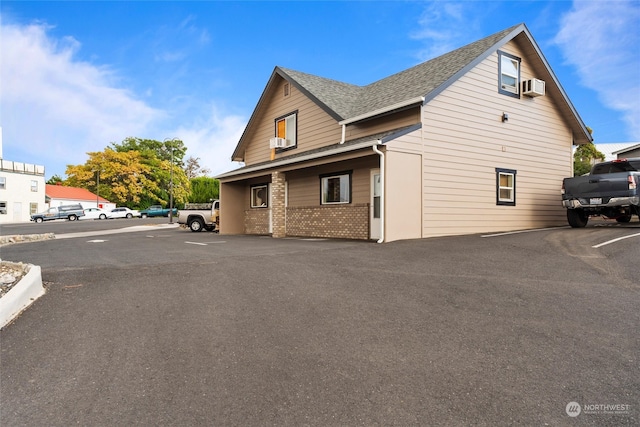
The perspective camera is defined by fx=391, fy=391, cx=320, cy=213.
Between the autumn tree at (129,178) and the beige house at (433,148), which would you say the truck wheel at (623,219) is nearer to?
the beige house at (433,148)

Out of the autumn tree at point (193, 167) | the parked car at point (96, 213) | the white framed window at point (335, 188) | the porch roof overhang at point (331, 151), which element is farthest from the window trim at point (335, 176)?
the autumn tree at point (193, 167)

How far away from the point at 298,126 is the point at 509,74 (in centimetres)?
875

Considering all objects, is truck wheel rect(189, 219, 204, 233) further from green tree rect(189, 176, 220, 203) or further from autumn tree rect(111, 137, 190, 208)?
autumn tree rect(111, 137, 190, 208)

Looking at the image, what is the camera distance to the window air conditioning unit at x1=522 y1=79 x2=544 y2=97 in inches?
571

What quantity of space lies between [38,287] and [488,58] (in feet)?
47.8

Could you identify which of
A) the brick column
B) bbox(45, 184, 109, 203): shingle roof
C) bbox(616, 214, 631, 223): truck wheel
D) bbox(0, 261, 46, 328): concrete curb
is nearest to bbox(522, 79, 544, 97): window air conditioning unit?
bbox(616, 214, 631, 223): truck wheel

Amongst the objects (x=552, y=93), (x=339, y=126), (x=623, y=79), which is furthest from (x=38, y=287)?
(x=623, y=79)

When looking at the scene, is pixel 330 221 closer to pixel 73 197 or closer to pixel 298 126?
pixel 298 126

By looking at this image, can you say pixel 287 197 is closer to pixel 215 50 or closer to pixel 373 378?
pixel 215 50

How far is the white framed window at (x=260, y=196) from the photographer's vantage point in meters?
19.8

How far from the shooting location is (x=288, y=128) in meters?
18.5

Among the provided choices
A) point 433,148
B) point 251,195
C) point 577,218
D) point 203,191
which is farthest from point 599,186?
point 203,191

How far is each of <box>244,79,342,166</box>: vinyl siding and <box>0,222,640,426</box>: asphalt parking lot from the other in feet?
33.6

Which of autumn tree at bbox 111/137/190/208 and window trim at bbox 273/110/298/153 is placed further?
autumn tree at bbox 111/137/190/208
